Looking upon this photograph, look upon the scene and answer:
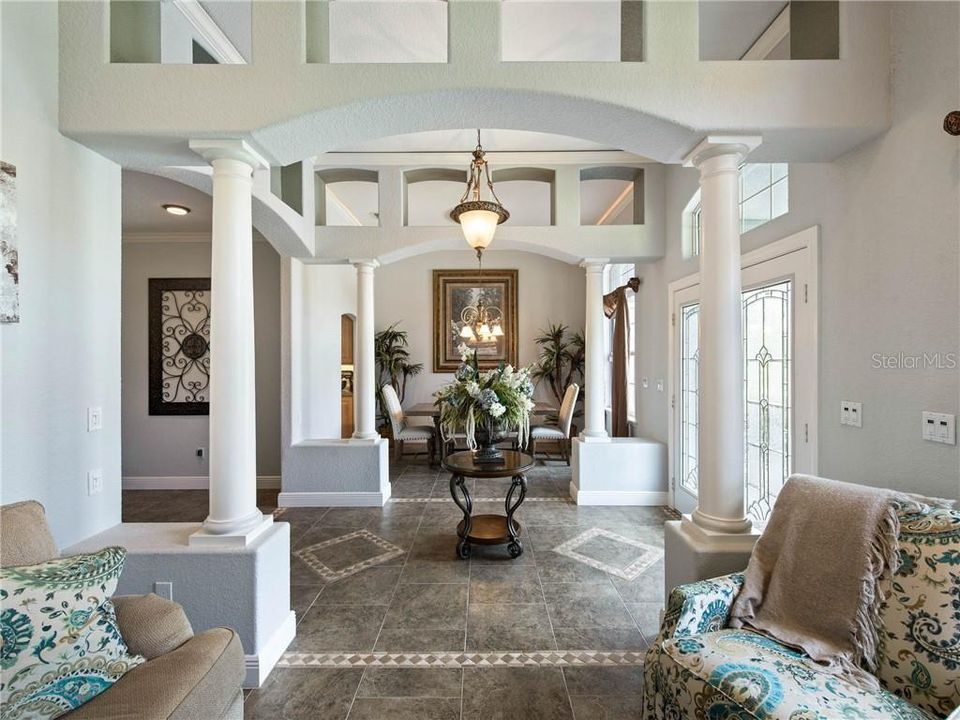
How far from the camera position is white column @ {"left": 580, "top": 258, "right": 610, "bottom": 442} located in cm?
449

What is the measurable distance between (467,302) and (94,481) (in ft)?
18.8

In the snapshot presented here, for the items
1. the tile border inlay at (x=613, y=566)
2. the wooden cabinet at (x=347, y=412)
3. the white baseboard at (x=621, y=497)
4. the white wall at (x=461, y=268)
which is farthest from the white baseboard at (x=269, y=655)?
the wooden cabinet at (x=347, y=412)

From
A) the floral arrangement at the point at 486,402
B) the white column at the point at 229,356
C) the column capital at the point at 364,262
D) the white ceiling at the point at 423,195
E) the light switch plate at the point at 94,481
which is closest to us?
the white column at the point at 229,356

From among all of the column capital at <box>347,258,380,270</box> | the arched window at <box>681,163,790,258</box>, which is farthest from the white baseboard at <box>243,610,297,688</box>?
the arched window at <box>681,163,790,258</box>

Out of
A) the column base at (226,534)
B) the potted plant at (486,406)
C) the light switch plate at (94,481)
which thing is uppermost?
the potted plant at (486,406)

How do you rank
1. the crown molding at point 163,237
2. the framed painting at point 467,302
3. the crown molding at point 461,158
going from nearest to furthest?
the crown molding at point 461,158 < the crown molding at point 163,237 < the framed painting at point 467,302

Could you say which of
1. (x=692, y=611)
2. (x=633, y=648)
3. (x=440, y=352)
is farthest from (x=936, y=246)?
(x=440, y=352)

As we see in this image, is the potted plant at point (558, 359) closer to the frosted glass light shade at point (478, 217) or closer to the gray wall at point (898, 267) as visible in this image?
the frosted glass light shade at point (478, 217)

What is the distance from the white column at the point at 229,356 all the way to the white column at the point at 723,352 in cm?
219

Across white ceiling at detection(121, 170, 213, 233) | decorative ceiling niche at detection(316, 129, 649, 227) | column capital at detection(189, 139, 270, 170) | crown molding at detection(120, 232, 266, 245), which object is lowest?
column capital at detection(189, 139, 270, 170)

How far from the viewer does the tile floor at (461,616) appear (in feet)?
6.23

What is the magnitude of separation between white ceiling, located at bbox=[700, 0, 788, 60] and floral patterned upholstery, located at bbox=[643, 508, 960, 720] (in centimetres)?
264

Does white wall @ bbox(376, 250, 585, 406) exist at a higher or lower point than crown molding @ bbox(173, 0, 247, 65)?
lower

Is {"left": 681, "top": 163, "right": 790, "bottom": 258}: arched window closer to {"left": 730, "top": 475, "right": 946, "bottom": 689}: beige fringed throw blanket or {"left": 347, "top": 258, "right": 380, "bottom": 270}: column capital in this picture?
{"left": 730, "top": 475, "right": 946, "bottom": 689}: beige fringed throw blanket
